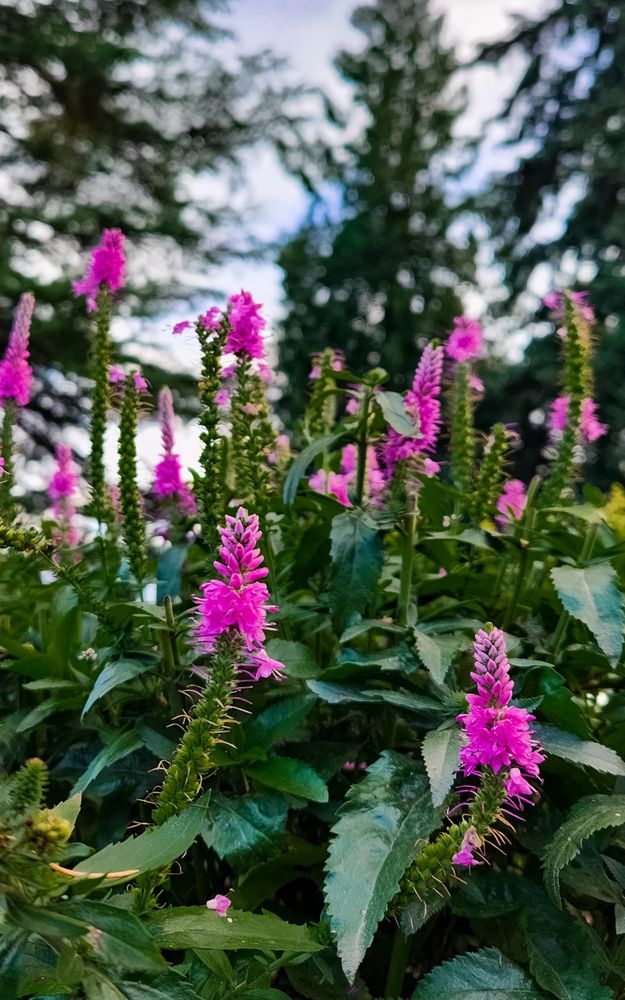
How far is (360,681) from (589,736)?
298 millimetres

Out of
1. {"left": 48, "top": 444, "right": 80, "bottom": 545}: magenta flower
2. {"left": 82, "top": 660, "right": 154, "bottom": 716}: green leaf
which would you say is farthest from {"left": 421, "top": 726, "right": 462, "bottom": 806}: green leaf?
{"left": 48, "top": 444, "right": 80, "bottom": 545}: magenta flower

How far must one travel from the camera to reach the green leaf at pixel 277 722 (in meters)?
1.10

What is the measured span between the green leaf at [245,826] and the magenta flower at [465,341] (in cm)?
100

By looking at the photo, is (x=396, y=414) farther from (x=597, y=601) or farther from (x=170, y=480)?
(x=170, y=480)

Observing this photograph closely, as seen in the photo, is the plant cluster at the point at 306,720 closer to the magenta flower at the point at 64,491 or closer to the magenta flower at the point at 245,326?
the magenta flower at the point at 245,326

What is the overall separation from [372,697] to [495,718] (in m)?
0.23

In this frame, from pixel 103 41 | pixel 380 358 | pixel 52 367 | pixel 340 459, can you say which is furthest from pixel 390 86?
pixel 340 459

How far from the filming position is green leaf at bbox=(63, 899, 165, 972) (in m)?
0.67

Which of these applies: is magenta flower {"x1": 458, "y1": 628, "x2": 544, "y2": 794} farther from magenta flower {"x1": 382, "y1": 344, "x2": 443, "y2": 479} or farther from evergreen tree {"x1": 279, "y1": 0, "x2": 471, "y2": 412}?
evergreen tree {"x1": 279, "y1": 0, "x2": 471, "y2": 412}

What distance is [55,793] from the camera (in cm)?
126

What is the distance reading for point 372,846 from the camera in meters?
0.94

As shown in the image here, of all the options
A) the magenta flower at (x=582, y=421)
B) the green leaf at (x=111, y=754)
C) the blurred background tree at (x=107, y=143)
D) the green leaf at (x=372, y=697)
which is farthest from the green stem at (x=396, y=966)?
the blurred background tree at (x=107, y=143)

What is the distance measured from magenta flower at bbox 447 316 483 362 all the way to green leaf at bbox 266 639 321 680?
795mm

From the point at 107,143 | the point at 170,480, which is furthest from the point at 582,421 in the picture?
the point at 107,143
